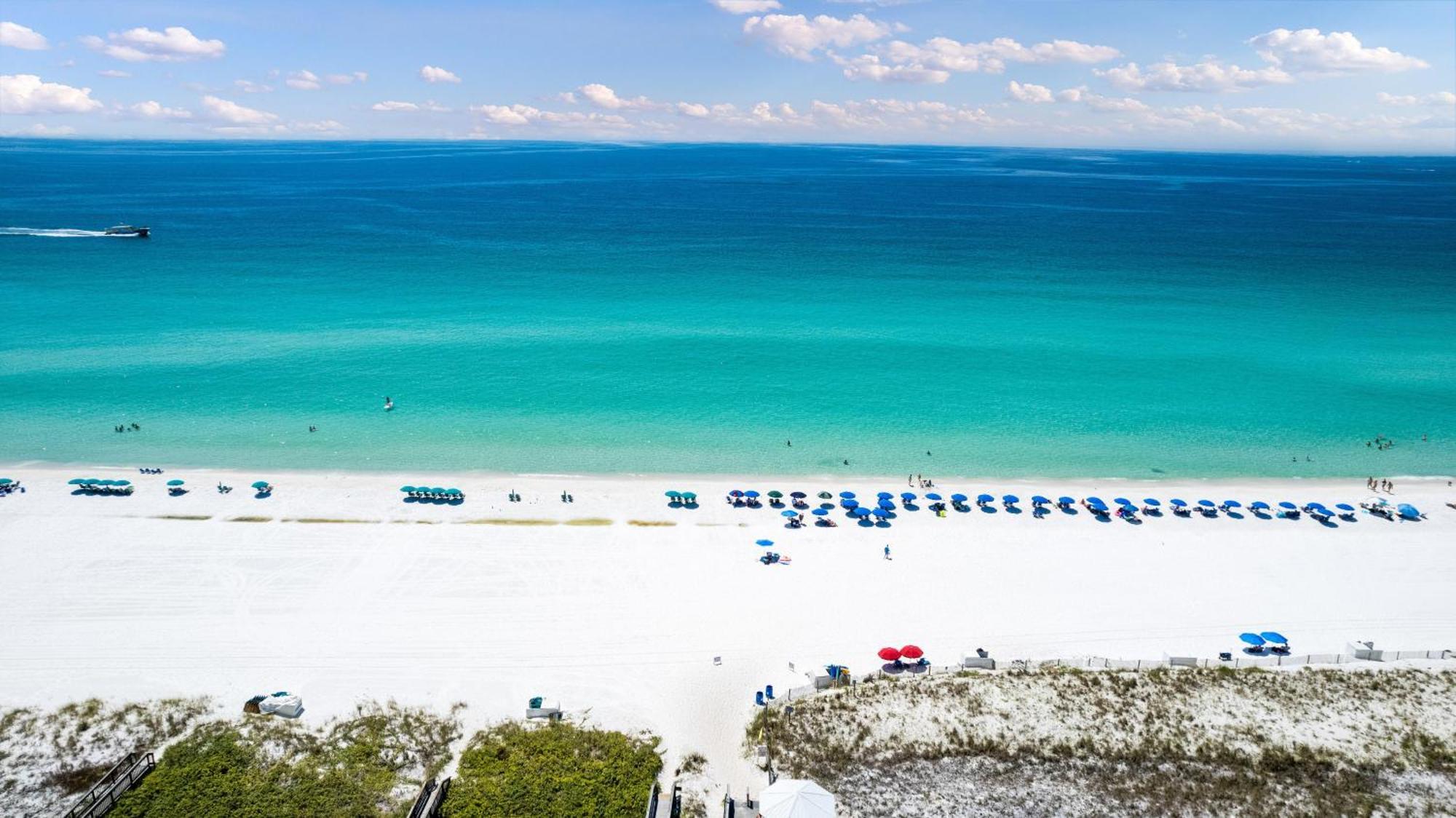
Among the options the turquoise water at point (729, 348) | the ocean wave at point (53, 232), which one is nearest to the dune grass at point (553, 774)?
the turquoise water at point (729, 348)

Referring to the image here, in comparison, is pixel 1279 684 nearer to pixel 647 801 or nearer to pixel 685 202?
pixel 647 801

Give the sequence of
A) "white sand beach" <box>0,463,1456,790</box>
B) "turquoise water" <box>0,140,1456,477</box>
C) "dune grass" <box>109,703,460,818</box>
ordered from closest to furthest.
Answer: "dune grass" <box>109,703,460,818</box>, "white sand beach" <box>0,463,1456,790</box>, "turquoise water" <box>0,140,1456,477</box>

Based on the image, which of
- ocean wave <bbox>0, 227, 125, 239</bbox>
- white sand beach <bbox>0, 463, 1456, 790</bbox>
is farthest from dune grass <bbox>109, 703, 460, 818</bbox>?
ocean wave <bbox>0, 227, 125, 239</bbox>

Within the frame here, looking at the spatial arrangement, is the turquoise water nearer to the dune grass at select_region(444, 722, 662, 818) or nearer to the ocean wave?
the ocean wave

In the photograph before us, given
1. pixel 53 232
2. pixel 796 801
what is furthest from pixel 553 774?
pixel 53 232

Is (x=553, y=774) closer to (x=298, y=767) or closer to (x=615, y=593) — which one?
(x=298, y=767)

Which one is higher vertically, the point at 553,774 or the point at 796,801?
the point at 796,801
